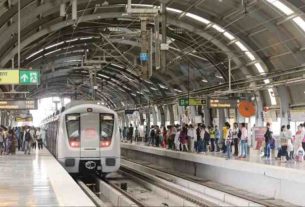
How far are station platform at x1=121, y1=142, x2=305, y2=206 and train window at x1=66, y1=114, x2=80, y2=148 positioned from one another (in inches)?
246

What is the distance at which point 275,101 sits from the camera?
38.4 meters

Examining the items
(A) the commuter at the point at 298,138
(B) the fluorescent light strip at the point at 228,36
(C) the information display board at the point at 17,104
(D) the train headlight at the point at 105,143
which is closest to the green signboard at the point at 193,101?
(B) the fluorescent light strip at the point at 228,36

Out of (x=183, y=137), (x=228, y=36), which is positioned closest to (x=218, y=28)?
(x=228, y=36)

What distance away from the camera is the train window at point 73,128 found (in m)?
21.3

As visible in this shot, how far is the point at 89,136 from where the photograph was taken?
21344 mm

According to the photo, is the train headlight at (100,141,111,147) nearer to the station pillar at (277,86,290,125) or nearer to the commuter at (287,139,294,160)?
the commuter at (287,139,294,160)

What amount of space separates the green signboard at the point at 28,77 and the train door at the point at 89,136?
11.3 feet

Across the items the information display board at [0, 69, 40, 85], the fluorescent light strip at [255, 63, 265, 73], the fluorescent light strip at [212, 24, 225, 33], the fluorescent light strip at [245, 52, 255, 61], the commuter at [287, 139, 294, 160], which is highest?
the fluorescent light strip at [212, 24, 225, 33]

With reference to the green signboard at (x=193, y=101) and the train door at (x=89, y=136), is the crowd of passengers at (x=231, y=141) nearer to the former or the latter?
the green signboard at (x=193, y=101)

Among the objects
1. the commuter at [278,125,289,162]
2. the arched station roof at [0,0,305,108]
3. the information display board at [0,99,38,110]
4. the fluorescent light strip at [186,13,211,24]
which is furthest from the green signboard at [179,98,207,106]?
the commuter at [278,125,289,162]

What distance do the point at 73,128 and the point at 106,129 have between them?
4.26ft

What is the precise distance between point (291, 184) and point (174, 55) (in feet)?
Answer: 101

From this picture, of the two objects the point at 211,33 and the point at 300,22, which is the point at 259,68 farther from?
the point at 300,22

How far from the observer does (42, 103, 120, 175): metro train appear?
2127 centimetres
